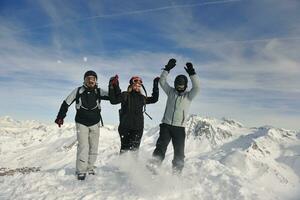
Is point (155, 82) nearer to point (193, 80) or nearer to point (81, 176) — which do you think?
point (193, 80)

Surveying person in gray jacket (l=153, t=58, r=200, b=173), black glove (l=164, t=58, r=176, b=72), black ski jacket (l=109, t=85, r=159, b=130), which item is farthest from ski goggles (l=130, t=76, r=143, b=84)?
person in gray jacket (l=153, t=58, r=200, b=173)

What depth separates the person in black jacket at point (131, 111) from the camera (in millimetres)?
11734

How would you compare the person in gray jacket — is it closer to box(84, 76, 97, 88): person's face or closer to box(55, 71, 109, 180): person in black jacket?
box(55, 71, 109, 180): person in black jacket

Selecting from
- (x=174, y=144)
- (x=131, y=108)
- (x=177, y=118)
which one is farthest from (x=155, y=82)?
(x=174, y=144)

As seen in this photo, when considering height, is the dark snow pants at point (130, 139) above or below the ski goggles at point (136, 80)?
below

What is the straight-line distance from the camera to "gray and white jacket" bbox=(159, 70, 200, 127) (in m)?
11.4

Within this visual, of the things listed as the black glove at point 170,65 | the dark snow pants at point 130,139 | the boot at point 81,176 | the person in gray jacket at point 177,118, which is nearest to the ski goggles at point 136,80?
the black glove at point 170,65

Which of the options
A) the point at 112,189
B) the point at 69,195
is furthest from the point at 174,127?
the point at 69,195

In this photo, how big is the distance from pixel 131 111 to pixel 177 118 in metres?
1.38

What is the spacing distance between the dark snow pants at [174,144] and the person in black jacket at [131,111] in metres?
0.78

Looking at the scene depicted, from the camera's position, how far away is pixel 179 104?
1151 centimetres

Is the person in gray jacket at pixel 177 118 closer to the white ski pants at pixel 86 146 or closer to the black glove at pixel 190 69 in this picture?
the black glove at pixel 190 69

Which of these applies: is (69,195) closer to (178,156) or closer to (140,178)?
(140,178)

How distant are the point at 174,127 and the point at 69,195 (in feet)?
11.2
